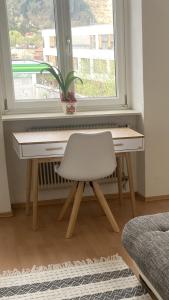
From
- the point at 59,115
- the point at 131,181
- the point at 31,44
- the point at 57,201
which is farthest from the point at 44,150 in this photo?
the point at 31,44

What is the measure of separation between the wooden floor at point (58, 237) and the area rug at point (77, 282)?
104mm

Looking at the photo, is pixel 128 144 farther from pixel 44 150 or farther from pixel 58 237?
pixel 58 237

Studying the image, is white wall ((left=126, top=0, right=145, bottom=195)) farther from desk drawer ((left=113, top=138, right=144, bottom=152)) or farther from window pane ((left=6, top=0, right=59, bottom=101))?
window pane ((left=6, top=0, right=59, bottom=101))

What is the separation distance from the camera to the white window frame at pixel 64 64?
134 inches

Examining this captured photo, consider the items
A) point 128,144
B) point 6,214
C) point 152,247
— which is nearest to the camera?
point 152,247

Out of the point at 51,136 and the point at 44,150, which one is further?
the point at 51,136

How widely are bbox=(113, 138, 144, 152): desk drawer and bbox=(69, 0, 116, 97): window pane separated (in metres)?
0.90

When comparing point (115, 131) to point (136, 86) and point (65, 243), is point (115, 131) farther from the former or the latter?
point (65, 243)

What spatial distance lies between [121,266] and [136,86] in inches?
70.7

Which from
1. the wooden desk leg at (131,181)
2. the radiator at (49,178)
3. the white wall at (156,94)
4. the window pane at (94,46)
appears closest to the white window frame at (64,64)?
the window pane at (94,46)

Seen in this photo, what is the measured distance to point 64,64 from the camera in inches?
140

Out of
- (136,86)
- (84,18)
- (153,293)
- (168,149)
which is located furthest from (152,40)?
(153,293)

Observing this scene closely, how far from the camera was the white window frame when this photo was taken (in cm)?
341

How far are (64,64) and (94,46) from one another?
0.35 m
